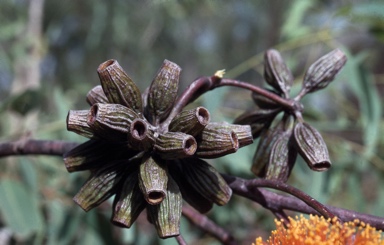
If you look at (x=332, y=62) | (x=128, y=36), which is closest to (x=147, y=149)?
(x=332, y=62)

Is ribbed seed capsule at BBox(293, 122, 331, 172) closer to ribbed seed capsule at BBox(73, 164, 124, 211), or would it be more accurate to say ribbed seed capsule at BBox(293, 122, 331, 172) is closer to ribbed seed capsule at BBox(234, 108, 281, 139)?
ribbed seed capsule at BBox(234, 108, 281, 139)

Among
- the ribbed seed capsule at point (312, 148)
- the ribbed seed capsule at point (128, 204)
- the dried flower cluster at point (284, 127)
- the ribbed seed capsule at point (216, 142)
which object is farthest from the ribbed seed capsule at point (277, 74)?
the ribbed seed capsule at point (128, 204)

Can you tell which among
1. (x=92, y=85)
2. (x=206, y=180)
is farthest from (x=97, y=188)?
(x=92, y=85)

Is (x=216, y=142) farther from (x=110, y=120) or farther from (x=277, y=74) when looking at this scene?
(x=277, y=74)

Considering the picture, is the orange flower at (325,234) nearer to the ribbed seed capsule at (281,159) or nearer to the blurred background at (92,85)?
the ribbed seed capsule at (281,159)

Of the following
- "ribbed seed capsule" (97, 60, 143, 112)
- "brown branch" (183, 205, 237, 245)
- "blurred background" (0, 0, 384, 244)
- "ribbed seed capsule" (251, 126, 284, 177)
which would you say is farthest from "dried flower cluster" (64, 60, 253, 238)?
"blurred background" (0, 0, 384, 244)

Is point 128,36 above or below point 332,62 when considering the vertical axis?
below

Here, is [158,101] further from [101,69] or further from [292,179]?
[292,179]
